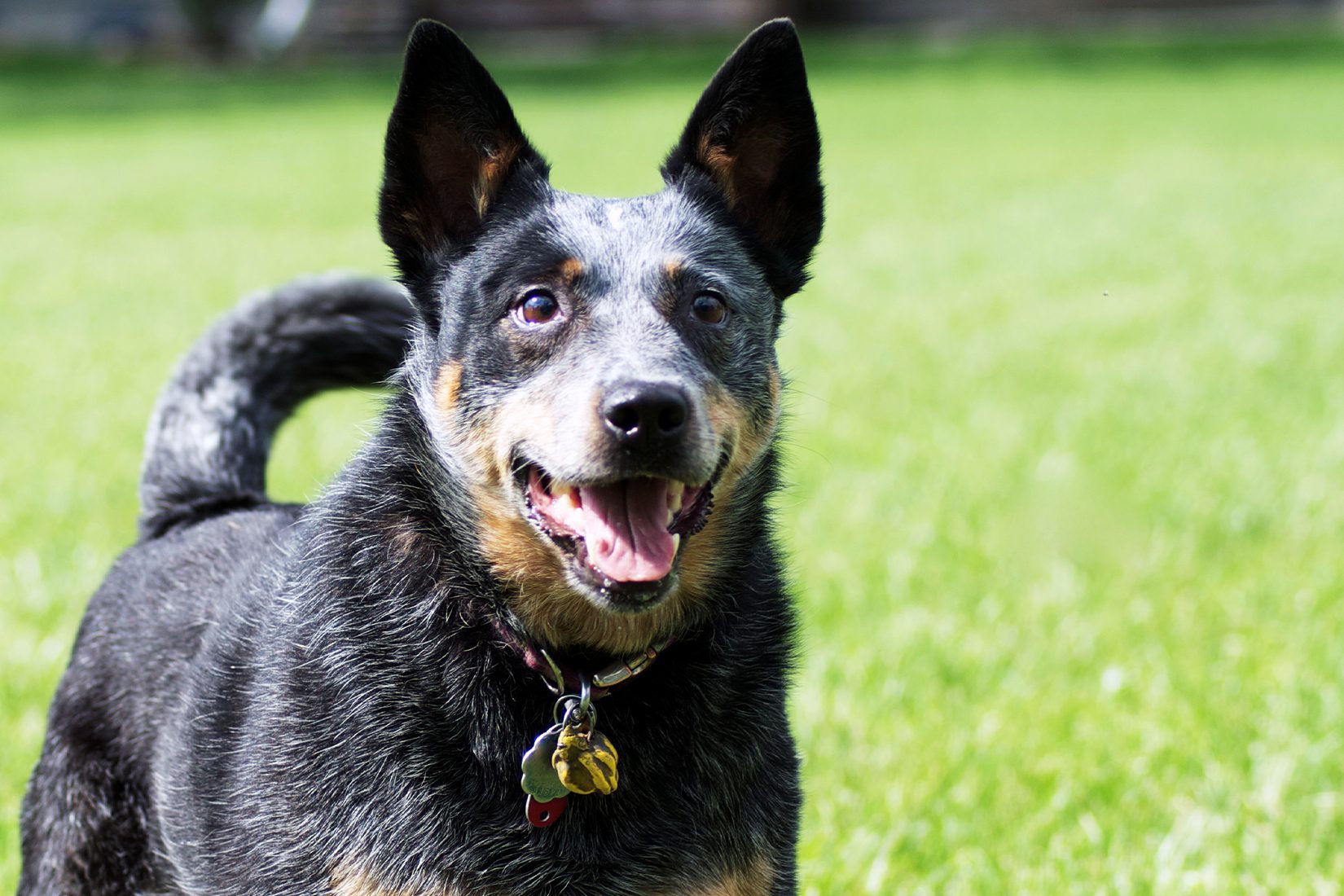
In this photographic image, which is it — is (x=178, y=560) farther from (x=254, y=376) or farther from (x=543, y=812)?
(x=543, y=812)

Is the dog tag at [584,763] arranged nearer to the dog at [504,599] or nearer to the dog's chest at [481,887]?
the dog at [504,599]

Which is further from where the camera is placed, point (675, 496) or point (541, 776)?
point (675, 496)

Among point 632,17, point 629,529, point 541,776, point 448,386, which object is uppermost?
point 448,386

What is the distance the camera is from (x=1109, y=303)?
10406mm

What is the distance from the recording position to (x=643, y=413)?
2668mm

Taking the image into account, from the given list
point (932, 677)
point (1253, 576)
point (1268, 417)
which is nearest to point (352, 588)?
point (932, 677)

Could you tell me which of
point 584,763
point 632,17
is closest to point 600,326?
point 584,763

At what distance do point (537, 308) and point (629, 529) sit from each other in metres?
0.53

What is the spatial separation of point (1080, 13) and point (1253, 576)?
40.2 metres

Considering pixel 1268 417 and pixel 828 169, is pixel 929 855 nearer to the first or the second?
pixel 1268 417

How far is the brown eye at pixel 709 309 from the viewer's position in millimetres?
3084

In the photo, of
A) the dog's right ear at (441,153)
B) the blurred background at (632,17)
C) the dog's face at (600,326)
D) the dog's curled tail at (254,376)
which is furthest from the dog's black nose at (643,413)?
the blurred background at (632,17)

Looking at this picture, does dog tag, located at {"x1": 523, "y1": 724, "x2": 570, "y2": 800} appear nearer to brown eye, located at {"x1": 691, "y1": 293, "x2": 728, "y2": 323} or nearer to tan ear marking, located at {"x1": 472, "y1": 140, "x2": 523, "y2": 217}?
brown eye, located at {"x1": 691, "y1": 293, "x2": 728, "y2": 323}

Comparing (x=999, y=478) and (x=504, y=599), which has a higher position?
(x=504, y=599)
